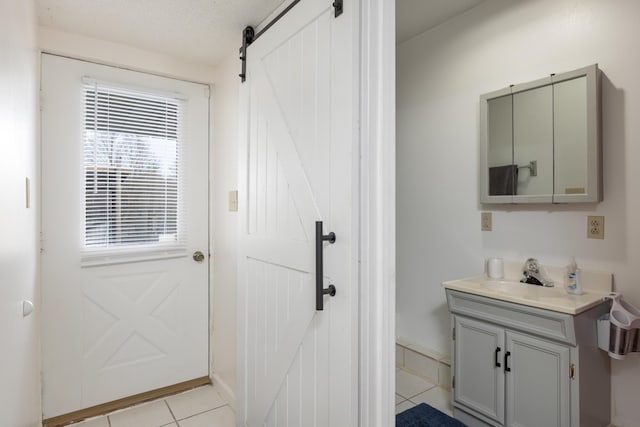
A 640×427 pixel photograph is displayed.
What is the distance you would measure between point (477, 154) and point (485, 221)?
1.52 ft

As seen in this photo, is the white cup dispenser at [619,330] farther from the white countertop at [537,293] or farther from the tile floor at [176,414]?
the tile floor at [176,414]

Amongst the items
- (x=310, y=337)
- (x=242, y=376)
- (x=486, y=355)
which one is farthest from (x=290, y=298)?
(x=486, y=355)

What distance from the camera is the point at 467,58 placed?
8.13ft

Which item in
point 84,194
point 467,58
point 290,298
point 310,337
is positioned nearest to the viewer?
point 310,337

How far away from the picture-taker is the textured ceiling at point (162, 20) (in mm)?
1812

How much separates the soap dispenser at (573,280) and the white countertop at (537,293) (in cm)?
3

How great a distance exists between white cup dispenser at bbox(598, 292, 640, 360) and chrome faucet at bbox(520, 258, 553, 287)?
0.35 meters

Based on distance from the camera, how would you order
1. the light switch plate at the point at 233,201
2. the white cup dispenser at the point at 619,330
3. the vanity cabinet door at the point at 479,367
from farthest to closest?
the light switch plate at the point at 233,201 < the vanity cabinet door at the point at 479,367 < the white cup dispenser at the point at 619,330

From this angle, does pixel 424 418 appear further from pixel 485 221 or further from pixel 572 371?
pixel 485 221

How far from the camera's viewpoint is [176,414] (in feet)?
7.47

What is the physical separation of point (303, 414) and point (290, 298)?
18.6 inches

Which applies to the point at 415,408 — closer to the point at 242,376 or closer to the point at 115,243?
the point at 242,376

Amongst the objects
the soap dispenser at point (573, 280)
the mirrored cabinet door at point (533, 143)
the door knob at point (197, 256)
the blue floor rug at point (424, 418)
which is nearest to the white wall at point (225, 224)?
the door knob at point (197, 256)

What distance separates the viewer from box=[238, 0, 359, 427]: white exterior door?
125 cm
